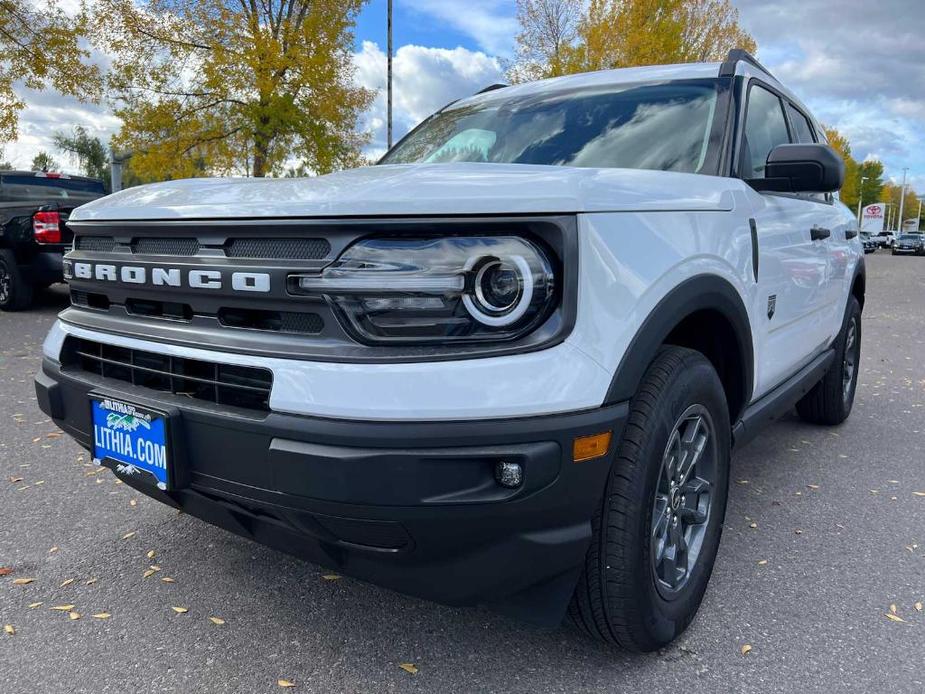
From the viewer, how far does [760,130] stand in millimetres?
3068

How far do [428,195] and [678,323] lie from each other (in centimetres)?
83

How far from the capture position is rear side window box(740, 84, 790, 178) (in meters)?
2.82

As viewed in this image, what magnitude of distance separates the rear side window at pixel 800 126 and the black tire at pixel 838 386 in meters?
1.04

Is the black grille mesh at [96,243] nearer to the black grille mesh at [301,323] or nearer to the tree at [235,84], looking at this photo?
the black grille mesh at [301,323]

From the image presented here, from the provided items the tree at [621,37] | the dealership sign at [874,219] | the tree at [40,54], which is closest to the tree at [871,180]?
the dealership sign at [874,219]

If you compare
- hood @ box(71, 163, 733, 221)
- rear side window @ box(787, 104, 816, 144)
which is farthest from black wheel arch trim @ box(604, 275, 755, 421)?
rear side window @ box(787, 104, 816, 144)

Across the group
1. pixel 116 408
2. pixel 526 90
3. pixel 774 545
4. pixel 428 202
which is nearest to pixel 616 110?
pixel 526 90

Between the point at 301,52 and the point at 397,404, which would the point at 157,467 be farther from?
the point at 301,52

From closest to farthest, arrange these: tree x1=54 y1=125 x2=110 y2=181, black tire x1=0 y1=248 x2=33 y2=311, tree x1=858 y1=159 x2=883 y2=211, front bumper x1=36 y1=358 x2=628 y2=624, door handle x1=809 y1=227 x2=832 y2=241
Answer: front bumper x1=36 y1=358 x2=628 y2=624
door handle x1=809 y1=227 x2=832 y2=241
black tire x1=0 y1=248 x2=33 y2=311
tree x1=54 y1=125 x2=110 y2=181
tree x1=858 y1=159 x2=883 y2=211

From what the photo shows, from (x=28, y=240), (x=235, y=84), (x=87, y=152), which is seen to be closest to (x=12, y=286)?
(x=28, y=240)

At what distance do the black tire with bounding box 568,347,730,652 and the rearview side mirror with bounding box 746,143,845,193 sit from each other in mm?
900

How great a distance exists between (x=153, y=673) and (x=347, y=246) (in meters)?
1.33

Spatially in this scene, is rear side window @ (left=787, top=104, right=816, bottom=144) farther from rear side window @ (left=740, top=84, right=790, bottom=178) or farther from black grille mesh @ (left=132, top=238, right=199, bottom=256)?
black grille mesh @ (left=132, top=238, right=199, bottom=256)

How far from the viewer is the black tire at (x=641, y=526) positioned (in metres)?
1.79
